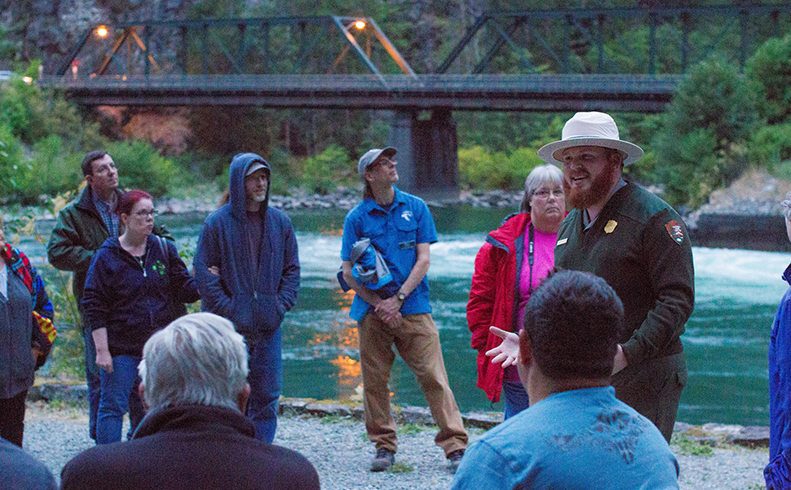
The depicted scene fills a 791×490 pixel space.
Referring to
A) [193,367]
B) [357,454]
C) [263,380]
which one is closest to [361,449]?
[357,454]

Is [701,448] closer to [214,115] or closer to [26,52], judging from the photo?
[214,115]

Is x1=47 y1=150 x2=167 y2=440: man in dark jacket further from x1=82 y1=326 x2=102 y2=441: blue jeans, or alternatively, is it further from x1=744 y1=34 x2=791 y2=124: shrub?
x1=744 y1=34 x2=791 y2=124: shrub

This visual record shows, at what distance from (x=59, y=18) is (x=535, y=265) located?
67.2 meters

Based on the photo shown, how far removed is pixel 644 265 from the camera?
323cm

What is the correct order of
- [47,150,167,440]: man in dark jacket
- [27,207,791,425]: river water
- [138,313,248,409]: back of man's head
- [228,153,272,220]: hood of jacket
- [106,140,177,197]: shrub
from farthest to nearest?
[106,140,177,197]: shrub < [27,207,791,425]: river water < [47,150,167,440]: man in dark jacket < [228,153,272,220]: hood of jacket < [138,313,248,409]: back of man's head

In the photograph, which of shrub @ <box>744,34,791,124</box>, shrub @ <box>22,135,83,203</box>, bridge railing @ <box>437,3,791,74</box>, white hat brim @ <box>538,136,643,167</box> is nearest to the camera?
white hat brim @ <box>538,136,643,167</box>

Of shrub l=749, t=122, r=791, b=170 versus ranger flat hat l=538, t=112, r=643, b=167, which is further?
shrub l=749, t=122, r=791, b=170

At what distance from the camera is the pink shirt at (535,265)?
4.33 meters

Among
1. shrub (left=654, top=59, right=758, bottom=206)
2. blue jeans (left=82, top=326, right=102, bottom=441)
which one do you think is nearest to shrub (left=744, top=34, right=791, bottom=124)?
shrub (left=654, top=59, right=758, bottom=206)

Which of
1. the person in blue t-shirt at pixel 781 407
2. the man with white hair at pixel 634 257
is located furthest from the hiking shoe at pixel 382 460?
the person in blue t-shirt at pixel 781 407

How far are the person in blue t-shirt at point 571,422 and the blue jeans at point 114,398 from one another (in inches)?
127

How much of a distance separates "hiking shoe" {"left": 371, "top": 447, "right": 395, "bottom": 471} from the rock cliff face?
64569 millimetres

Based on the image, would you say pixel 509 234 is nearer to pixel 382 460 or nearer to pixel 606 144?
pixel 606 144

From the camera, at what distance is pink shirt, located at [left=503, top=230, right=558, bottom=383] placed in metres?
4.33
